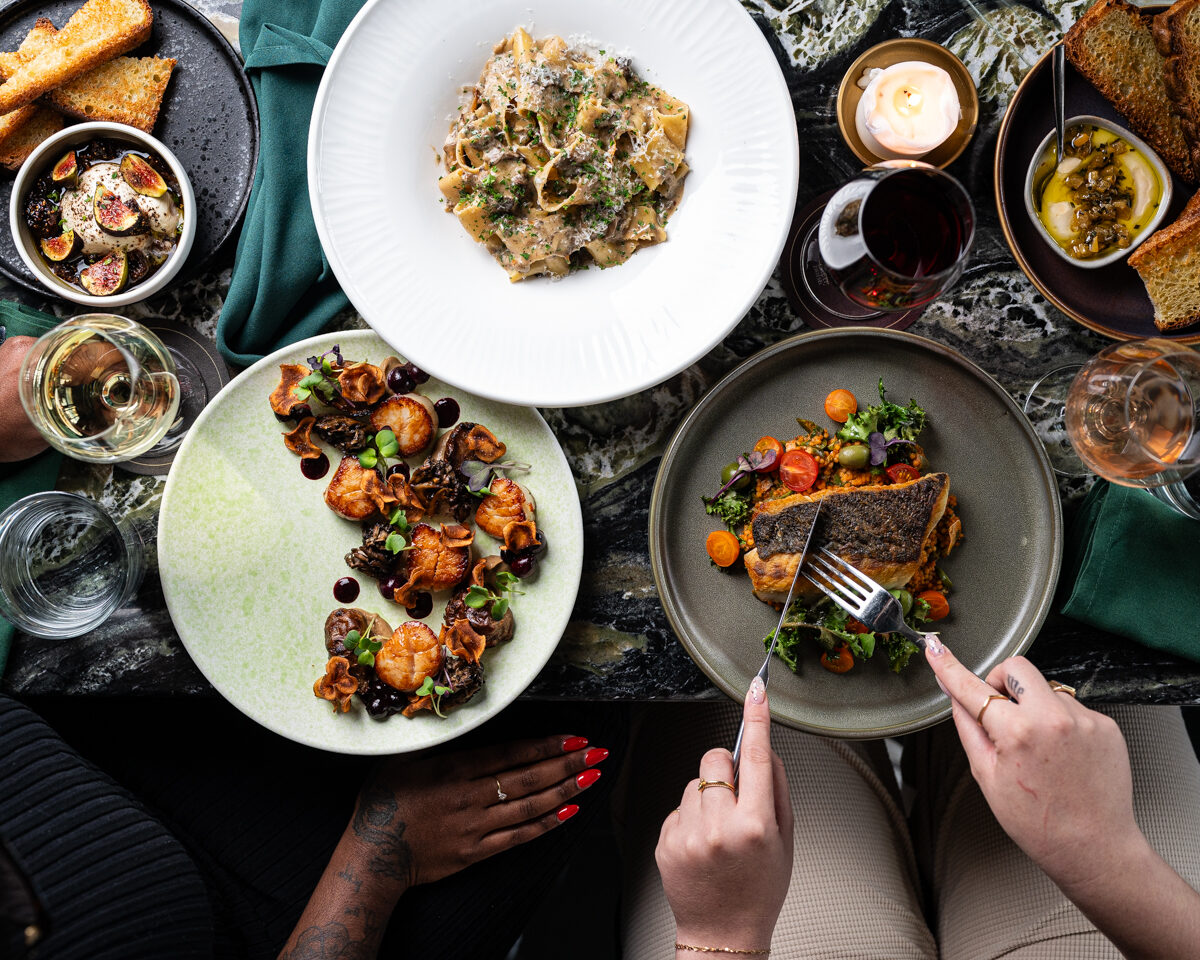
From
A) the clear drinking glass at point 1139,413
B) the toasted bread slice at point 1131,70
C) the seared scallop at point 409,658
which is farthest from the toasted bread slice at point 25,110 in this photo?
the clear drinking glass at point 1139,413

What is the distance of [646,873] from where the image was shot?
229 centimetres

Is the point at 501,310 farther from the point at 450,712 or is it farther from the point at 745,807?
the point at 745,807

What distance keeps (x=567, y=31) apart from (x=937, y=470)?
1.21 meters

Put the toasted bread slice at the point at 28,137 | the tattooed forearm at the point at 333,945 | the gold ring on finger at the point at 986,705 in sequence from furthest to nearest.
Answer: the tattooed forearm at the point at 333,945 < the toasted bread slice at the point at 28,137 < the gold ring on finger at the point at 986,705

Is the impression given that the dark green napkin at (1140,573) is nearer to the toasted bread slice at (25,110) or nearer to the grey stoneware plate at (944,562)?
the grey stoneware plate at (944,562)

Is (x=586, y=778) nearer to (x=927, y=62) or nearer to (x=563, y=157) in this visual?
(x=563, y=157)

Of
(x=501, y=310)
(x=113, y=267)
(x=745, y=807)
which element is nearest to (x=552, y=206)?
(x=501, y=310)

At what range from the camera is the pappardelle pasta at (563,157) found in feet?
5.51

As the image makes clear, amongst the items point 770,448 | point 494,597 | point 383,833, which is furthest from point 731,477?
point 383,833

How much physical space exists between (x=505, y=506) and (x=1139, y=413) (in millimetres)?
1275

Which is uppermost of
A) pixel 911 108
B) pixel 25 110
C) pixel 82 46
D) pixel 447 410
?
pixel 911 108

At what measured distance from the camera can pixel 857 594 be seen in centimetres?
166

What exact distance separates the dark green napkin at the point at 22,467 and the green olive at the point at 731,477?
1.49 metres

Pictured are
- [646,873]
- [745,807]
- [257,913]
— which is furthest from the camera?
[646,873]
